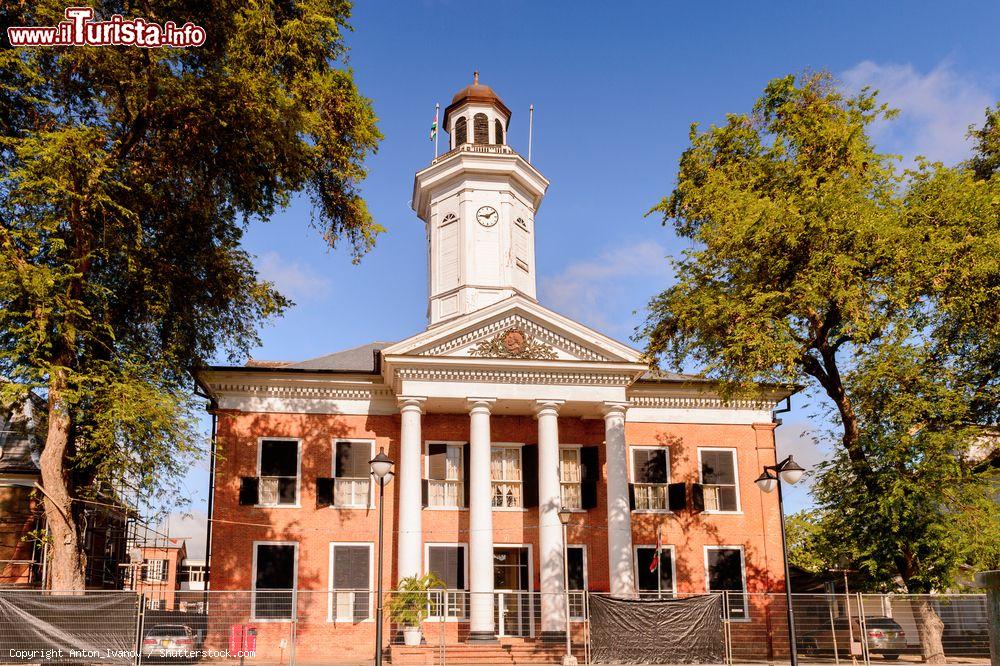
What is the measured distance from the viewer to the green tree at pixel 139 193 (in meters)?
20.0

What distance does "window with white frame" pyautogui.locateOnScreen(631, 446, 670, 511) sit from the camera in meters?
30.7

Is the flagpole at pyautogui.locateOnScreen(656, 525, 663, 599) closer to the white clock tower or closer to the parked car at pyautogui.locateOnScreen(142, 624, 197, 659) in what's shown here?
the white clock tower

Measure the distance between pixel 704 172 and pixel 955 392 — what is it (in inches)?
367

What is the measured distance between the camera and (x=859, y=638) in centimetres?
2503

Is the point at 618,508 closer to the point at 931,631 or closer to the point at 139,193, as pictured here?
the point at 931,631

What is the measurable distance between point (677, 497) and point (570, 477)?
12.5ft

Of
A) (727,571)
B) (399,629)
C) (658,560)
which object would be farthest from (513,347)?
(727,571)

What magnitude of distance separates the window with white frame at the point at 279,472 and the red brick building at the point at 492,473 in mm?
67

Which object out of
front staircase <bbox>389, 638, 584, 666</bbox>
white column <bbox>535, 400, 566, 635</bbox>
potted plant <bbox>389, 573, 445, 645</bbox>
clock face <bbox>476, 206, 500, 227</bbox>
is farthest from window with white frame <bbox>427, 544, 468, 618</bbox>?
clock face <bbox>476, 206, 500, 227</bbox>

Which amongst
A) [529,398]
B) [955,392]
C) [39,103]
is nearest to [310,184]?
[39,103]

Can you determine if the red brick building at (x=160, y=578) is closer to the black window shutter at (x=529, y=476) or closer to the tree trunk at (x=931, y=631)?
the black window shutter at (x=529, y=476)

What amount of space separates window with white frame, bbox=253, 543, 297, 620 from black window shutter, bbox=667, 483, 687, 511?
13.0 metres

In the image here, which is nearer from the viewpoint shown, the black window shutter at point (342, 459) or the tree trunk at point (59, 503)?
the tree trunk at point (59, 503)

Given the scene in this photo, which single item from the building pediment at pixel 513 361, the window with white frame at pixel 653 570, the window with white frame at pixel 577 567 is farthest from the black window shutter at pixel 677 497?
the building pediment at pixel 513 361
